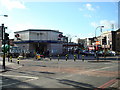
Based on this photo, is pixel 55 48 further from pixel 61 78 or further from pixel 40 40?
pixel 61 78

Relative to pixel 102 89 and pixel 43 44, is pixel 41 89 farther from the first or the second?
pixel 43 44

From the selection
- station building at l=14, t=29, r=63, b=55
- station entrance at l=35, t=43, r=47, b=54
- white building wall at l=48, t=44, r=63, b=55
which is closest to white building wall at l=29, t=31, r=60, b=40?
station building at l=14, t=29, r=63, b=55

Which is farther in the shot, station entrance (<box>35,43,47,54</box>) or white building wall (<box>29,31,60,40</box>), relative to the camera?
station entrance (<box>35,43,47,54</box>)

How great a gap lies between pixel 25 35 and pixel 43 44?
22.2 feet

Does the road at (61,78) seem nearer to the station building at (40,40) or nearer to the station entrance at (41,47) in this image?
the station building at (40,40)

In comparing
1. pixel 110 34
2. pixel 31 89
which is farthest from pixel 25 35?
pixel 110 34

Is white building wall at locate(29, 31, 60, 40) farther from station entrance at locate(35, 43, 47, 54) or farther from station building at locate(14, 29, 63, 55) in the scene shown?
station entrance at locate(35, 43, 47, 54)

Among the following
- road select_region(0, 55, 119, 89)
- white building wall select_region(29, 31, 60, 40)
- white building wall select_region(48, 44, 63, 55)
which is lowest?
road select_region(0, 55, 119, 89)

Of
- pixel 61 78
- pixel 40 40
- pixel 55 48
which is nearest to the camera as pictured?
pixel 61 78

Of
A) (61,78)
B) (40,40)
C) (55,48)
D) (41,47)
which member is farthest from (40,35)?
(61,78)

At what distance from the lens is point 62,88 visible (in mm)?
10281

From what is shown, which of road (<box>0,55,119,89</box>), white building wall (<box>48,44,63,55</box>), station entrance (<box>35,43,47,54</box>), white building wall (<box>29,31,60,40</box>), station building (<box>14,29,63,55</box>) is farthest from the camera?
station entrance (<box>35,43,47,54</box>)

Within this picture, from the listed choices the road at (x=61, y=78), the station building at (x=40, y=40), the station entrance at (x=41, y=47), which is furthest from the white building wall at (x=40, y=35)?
the road at (x=61, y=78)

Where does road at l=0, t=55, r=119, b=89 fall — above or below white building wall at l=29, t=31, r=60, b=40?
below
